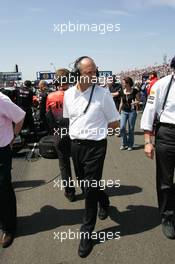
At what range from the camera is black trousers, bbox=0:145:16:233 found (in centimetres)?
421

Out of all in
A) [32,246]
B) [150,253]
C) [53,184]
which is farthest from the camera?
[53,184]

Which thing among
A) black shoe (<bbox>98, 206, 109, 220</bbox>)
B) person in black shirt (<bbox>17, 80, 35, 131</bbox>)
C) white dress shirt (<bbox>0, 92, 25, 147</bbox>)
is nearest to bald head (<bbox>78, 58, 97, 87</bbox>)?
white dress shirt (<bbox>0, 92, 25, 147</bbox>)

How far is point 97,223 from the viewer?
466cm

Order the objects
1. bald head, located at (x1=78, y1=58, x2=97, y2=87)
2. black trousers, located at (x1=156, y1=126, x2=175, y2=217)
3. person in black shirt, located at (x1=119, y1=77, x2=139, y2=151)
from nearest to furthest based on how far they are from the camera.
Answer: bald head, located at (x1=78, y1=58, x2=97, y2=87), black trousers, located at (x1=156, y1=126, x2=175, y2=217), person in black shirt, located at (x1=119, y1=77, x2=139, y2=151)

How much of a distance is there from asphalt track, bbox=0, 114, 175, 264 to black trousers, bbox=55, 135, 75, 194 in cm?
22

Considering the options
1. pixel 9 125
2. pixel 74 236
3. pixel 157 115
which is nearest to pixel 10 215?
pixel 74 236

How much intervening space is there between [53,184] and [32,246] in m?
2.25

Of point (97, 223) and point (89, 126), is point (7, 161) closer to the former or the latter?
point (89, 126)

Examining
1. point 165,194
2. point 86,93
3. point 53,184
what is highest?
point 86,93

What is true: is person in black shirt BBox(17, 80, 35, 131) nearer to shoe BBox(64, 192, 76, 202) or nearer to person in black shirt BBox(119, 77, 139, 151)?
person in black shirt BBox(119, 77, 139, 151)

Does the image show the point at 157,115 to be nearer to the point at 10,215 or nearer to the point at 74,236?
the point at 74,236

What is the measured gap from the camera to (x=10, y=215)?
4422 millimetres

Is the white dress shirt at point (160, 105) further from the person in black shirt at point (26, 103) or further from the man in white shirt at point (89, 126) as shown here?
the person in black shirt at point (26, 103)

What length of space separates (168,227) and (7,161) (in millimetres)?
1925
